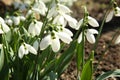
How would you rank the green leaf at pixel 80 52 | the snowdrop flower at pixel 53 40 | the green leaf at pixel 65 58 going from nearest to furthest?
the snowdrop flower at pixel 53 40
the green leaf at pixel 80 52
the green leaf at pixel 65 58

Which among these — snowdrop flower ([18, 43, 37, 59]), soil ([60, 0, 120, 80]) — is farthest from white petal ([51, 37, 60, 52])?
soil ([60, 0, 120, 80])

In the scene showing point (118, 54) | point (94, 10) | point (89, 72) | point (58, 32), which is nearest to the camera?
point (58, 32)

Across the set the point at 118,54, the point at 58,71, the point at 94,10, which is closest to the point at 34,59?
the point at 58,71

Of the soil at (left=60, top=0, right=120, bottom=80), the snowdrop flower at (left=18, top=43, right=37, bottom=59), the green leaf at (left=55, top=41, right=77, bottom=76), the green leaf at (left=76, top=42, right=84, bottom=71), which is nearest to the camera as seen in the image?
the snowdrop flower at (left=18, top=43, right=37, bottom=59)

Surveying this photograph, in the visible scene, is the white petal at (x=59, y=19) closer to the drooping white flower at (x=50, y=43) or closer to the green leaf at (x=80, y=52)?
the green leaf at (x=80, y=52)

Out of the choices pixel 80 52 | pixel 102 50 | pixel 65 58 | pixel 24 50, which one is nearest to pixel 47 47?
pixel 65 58

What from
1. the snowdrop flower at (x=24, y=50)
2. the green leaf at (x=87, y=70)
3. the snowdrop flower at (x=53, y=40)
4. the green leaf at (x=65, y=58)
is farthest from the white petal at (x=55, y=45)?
the green leaf at (x=65, y=58)

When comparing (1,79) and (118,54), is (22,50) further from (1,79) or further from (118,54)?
(118,54)

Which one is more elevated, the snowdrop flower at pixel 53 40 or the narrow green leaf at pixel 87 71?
the snowdrop flower at pixel 53 40

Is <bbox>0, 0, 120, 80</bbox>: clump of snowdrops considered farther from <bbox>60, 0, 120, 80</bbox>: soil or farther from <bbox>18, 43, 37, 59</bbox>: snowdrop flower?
<bbox>60, 0, 120, 80</bbox>: soil

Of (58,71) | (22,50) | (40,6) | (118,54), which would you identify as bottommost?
(118,54)

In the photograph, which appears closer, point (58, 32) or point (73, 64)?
point (58, 32)
